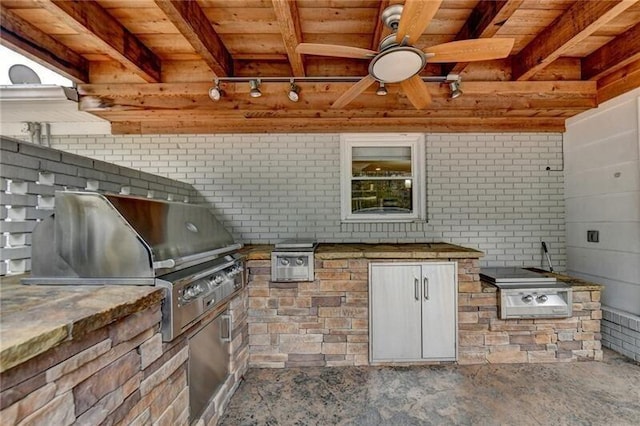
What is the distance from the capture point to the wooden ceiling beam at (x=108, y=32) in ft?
5.75

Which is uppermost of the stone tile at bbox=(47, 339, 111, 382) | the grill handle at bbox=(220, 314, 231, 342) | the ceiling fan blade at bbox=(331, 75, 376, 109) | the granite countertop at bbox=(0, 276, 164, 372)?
the ceiling fan blade at bbox=(331, 75, 376, 109)

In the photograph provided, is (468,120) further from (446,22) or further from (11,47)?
(11,47)

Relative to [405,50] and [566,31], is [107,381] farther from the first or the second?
[566,31]

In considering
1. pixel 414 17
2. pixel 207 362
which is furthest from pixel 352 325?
pixel 414 17

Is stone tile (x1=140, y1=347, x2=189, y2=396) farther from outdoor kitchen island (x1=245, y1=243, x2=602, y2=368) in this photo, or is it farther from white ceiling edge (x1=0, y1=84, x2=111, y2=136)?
white ceiling edge (x1=0, y1=84, x2=111, y2=136)

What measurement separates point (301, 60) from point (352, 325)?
2.42 metres

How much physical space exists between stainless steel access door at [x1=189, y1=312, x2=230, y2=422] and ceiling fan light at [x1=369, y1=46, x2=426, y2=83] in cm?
205

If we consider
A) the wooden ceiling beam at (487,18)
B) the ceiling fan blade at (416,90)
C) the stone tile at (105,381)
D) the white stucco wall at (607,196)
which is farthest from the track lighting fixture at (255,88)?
the white stucco wall at (607,196)

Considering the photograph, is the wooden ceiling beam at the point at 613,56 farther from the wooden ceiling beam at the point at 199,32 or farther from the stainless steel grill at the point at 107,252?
the stainless steel grill at the point at 107,252

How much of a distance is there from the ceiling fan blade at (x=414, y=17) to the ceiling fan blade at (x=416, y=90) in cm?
38

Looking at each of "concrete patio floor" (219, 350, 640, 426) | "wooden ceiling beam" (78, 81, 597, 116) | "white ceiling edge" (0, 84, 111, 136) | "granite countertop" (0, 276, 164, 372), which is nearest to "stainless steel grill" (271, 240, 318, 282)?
"concrete patio floor" (219, 350, 640, 426)

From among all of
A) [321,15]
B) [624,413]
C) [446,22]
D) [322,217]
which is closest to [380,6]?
[321,15]

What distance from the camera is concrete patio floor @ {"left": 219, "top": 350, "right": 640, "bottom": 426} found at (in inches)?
80.6

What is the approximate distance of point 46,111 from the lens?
3016 millimetres
